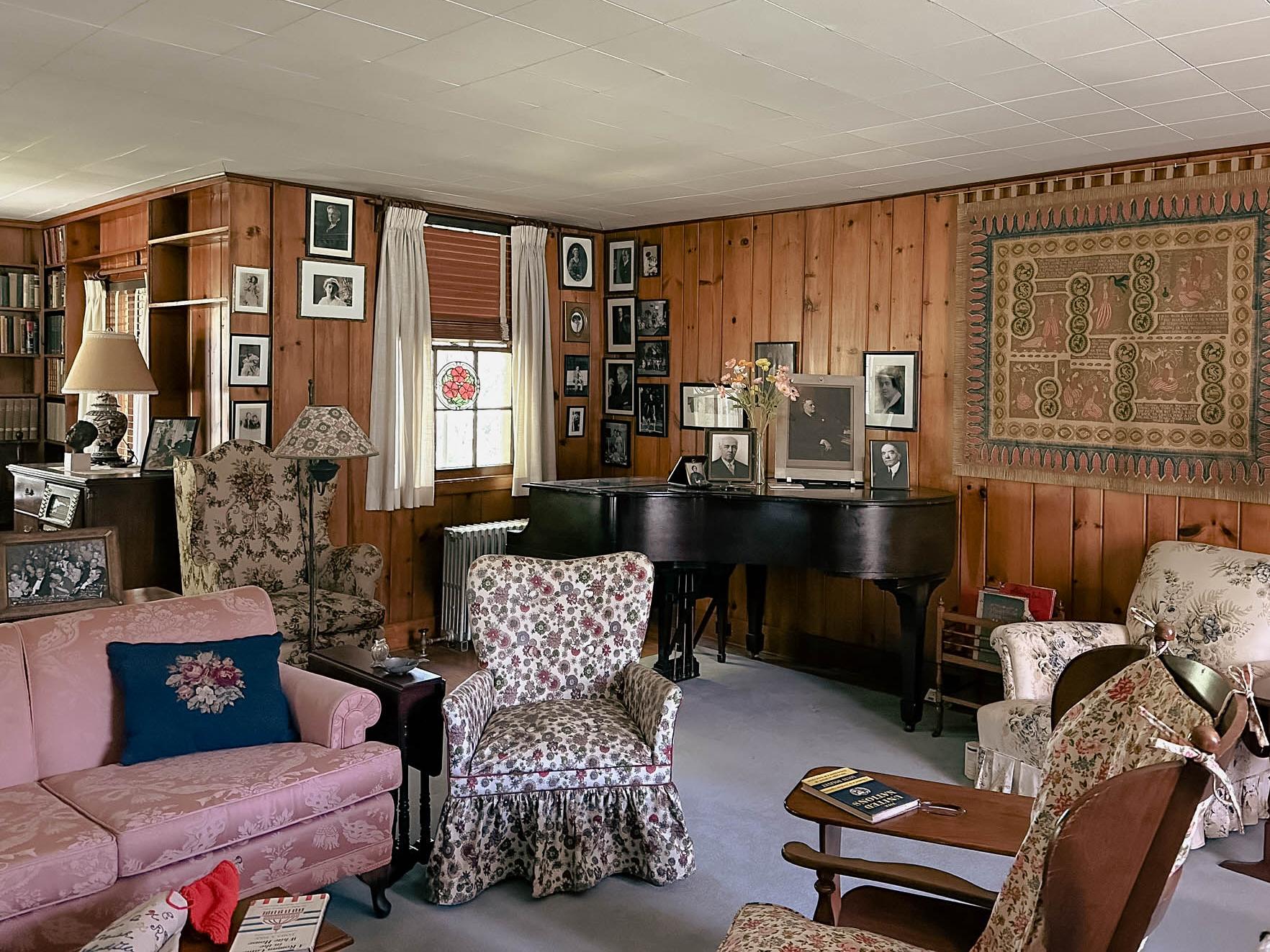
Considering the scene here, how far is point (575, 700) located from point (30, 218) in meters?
5.62

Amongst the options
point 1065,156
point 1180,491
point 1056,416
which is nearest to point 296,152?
point 1065,156

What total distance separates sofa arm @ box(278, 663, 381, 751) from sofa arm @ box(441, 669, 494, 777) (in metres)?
0.23

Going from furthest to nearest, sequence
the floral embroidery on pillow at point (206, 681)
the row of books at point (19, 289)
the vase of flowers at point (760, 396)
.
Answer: the row of books at point (19, 289)
the vase of flowers at point (760, 396)
the floral embroidery on pillow at point (206, 681)

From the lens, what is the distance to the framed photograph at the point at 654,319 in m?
6.71

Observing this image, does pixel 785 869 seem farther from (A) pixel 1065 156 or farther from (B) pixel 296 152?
(B) pixel 296 152

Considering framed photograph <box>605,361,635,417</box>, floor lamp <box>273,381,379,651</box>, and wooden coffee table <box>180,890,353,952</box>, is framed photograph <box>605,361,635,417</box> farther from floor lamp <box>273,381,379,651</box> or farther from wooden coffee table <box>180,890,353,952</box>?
wooden coffee table <box>180,890,353,952</box>

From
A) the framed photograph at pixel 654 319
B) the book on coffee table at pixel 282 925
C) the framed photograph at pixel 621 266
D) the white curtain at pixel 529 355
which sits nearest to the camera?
the book on coffee table at pixel 282 925

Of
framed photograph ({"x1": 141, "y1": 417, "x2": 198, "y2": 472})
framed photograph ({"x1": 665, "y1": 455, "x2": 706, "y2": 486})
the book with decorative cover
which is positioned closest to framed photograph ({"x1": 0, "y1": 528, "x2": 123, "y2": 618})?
framed photograph ({"x1": 141, "y1": 417, "x2": 198, "y2": 472})

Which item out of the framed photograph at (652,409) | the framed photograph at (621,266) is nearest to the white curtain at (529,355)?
the framed photograph at (621,266)

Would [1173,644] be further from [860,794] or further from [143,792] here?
[143,792]

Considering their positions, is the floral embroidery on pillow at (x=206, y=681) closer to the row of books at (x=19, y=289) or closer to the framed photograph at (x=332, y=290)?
the framed photograph at (x=332, y=290)

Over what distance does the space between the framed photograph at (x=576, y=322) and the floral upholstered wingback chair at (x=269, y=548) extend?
2.04 m

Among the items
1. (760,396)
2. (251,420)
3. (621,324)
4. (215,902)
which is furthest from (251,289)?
(215,902)

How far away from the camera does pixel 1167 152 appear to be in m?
4.55
